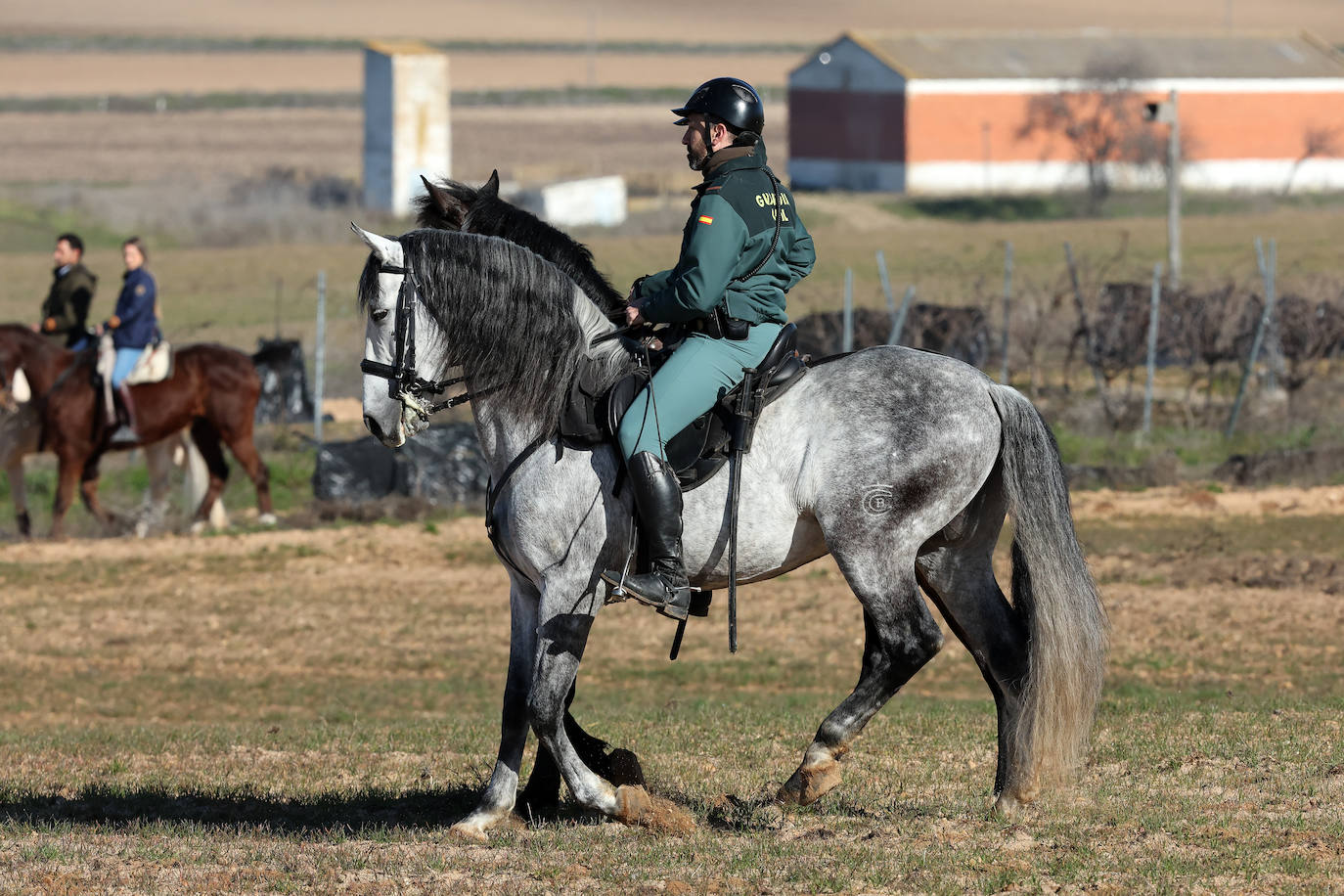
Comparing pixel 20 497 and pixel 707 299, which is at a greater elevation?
pixel 707 299

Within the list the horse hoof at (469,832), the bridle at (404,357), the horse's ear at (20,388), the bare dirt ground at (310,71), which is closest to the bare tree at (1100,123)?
the bare dirt ground at (310,71)

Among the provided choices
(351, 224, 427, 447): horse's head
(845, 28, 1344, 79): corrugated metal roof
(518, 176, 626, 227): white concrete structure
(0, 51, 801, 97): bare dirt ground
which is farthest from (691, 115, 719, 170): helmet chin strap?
(0, 51, 801, 97): bare dirt ground

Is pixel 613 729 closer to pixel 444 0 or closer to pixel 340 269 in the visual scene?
pixel 340 269

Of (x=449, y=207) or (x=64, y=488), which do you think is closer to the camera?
(x=449, y=207)

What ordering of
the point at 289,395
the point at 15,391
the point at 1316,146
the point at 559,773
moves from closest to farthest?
the point at 559,773, the point at 15,391, the point at 289,395, the point at 1316,146

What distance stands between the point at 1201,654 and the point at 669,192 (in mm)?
46478

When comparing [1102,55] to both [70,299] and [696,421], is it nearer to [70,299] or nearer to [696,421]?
[70,299]

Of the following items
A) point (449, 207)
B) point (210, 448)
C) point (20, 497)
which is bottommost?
point (20, 497)

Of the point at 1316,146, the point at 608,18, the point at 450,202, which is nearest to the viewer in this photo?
the point at 450,202

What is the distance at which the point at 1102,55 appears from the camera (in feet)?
210

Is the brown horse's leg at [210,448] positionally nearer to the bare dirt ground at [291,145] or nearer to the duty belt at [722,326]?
the duty belt at [722,326]

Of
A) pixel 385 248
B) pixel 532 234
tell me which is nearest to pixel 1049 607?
pixel 532 234

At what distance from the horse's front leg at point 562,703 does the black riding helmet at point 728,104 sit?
6.19ft

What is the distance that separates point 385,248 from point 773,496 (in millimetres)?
1791
